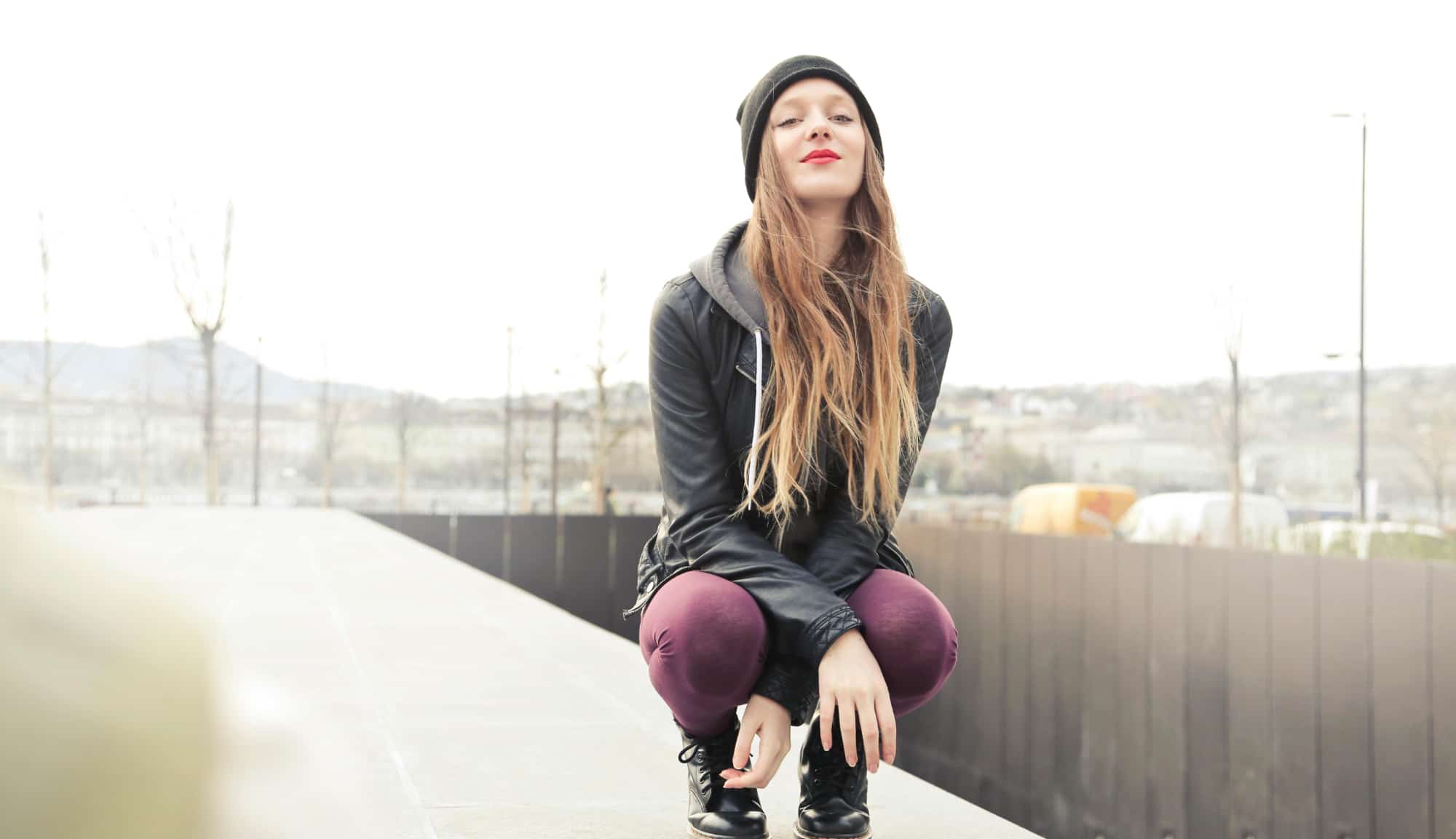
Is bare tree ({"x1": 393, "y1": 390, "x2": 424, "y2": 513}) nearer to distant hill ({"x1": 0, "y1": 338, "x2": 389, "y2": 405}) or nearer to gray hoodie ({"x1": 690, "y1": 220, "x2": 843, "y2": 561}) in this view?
distant hill ({"x1": 0, "y1": 338, "x2": 389, "y2": 405})

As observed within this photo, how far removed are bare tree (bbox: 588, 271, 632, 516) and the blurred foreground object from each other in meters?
23.8

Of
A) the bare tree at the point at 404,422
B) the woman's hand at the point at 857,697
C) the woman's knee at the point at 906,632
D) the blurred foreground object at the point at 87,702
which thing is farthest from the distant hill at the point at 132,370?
the blurred foreground object at the point at 87,702

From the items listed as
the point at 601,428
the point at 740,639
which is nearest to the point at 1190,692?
the point at 740,639

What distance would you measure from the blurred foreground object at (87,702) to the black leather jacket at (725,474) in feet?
5.23

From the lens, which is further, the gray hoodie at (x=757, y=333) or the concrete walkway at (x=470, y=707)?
the gray hoodie at (x=757, y=333)

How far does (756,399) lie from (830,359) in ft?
0.41

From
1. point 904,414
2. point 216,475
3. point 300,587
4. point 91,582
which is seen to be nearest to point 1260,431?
point 300,587

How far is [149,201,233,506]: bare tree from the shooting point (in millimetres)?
21375

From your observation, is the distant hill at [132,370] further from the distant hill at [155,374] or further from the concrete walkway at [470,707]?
the concrete walkway at [470,707]

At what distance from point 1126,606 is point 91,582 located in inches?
307

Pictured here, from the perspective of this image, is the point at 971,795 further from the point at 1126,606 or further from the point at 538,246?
the point at 538,246

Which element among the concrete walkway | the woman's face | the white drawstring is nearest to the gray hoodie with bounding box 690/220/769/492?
the white drawstring

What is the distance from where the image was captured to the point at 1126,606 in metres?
7.57

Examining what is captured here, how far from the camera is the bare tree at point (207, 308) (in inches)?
842
